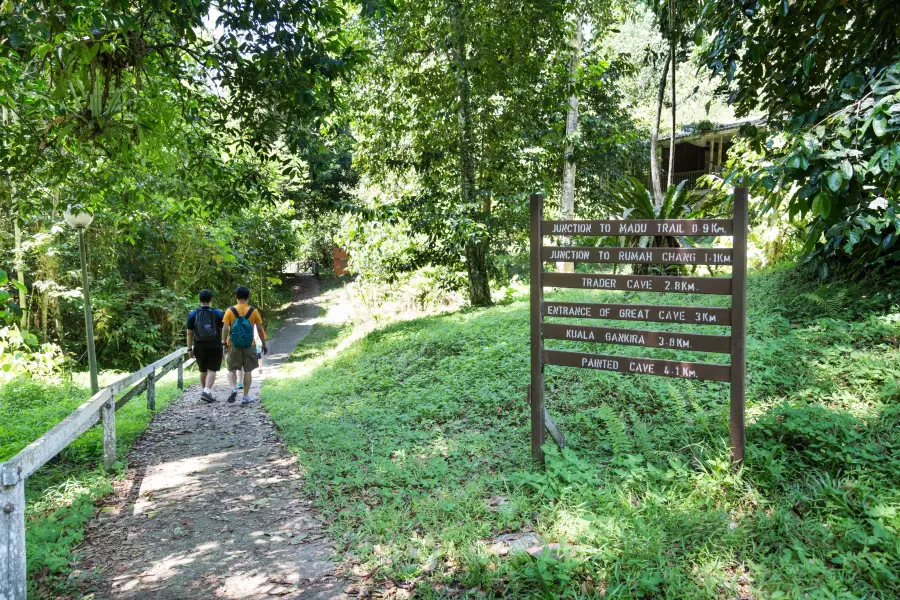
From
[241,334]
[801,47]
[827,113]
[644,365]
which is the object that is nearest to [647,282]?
[644,365]

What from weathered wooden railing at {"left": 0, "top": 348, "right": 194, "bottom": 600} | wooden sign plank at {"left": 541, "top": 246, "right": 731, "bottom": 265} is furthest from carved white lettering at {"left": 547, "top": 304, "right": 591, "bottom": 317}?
weathered wooden railing at {"left": 0, "top": 348, "right": 194, "bottom": 600}

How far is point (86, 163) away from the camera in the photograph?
8.95 metres

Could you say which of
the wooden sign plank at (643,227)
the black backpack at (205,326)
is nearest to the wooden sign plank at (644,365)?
the wooden sign plank at (643,227)

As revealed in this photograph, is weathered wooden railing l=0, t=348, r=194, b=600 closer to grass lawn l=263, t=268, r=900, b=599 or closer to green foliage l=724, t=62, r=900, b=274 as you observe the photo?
grass lawn l=263, t=268, r=900, b=599

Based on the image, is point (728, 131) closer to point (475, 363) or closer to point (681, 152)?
point (681, 152)

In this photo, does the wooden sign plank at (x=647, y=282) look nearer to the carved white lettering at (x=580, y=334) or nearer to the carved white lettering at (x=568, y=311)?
the carved white lettering at (x=568, y=311)

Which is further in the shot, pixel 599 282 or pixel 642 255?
pixel 599 282

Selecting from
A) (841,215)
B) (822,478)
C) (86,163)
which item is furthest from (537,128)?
(822,478)

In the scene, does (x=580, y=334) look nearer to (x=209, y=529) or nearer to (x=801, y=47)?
(x=209, y=529)

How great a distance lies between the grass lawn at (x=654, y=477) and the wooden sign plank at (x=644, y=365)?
0.51 m

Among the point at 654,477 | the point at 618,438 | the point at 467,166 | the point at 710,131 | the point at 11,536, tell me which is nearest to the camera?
the point at 11,536

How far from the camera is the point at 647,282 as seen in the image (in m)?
4.19

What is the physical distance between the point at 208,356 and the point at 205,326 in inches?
20.3

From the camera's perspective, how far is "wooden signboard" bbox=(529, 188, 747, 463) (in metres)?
3.96
